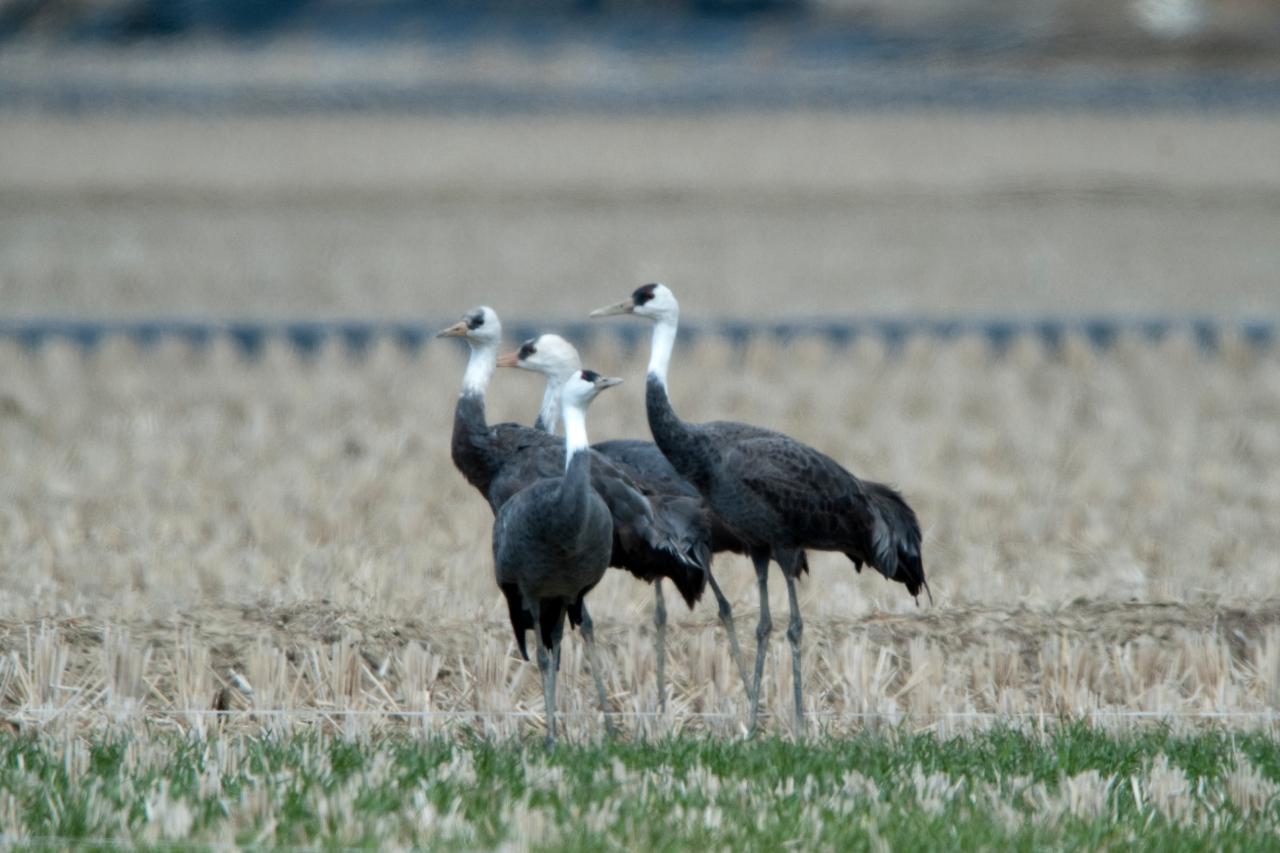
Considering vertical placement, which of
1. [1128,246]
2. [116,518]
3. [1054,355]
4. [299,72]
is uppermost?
[299,72]

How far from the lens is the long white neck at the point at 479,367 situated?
8.37 metres

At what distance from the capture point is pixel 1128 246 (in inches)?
973

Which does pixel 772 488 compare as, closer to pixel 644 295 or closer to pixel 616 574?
pixel 644 295

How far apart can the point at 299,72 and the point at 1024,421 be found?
3687cm

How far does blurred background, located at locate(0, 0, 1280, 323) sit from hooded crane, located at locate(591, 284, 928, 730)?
11.1m

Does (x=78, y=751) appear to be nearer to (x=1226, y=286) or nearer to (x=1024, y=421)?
(x=1024, y=421)

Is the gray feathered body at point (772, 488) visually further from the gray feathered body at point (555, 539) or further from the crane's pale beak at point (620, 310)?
the gray feathered body at point (555, 539)

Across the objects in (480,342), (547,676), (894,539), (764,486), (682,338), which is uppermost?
(682,338)

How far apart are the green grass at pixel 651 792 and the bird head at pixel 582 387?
1193 mm

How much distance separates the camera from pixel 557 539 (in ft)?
22.2

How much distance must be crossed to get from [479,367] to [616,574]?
1.34 metres

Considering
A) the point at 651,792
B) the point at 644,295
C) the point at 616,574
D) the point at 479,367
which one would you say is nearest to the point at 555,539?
the point at 644,295

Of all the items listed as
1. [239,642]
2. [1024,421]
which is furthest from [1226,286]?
[239,642]

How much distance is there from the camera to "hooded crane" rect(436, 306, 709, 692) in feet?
24.5
